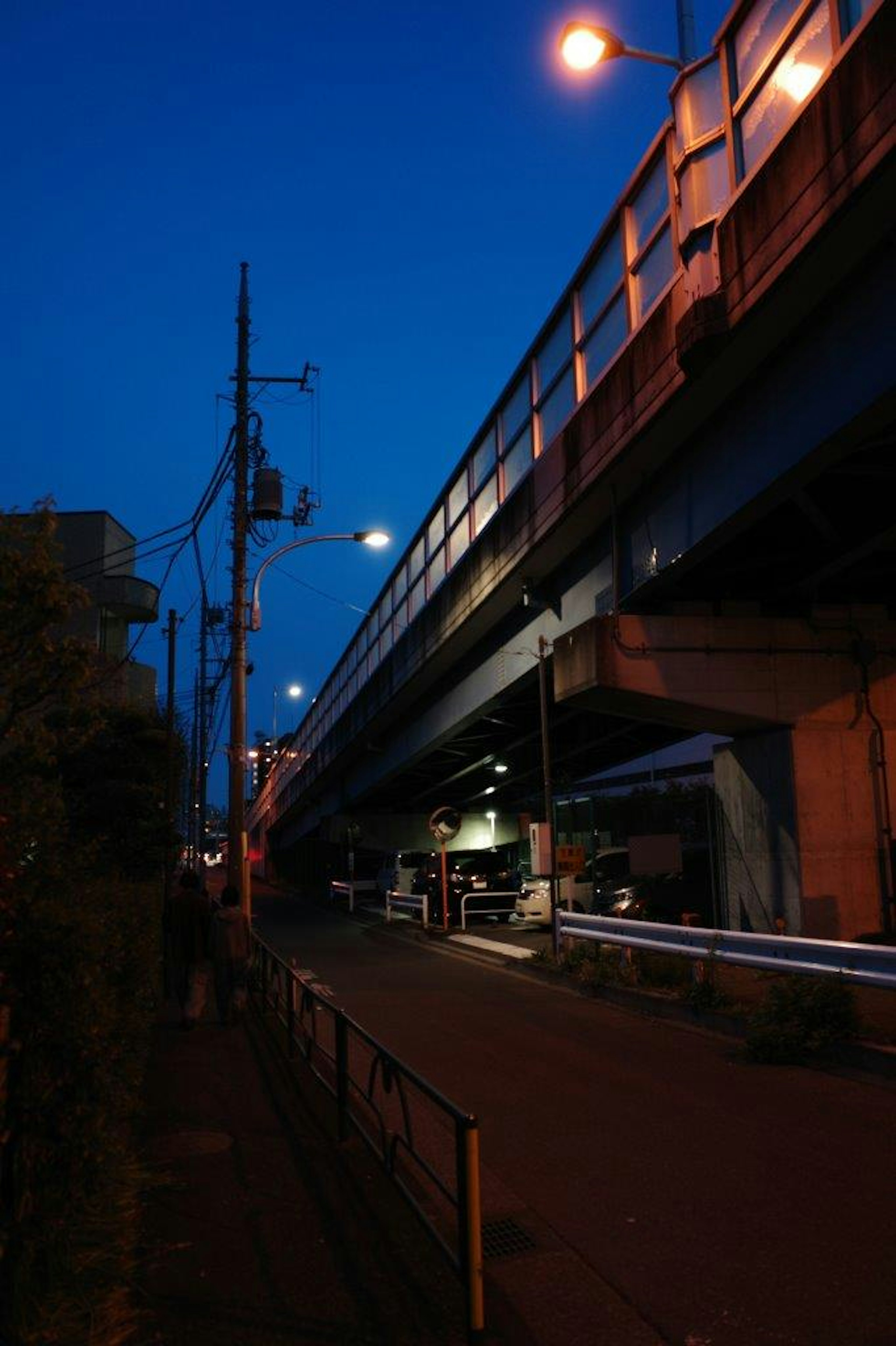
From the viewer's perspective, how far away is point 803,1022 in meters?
8.78

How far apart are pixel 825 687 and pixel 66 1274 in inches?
499

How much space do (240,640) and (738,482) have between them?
10450mm

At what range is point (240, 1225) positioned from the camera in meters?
5.19

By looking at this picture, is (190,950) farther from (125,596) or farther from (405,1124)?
(125,596)

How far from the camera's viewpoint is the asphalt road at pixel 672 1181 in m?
4.22

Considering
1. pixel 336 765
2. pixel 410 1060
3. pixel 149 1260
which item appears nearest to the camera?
pixel 149 1260

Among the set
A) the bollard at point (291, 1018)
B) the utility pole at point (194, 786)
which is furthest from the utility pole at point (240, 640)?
the utility pole at point (194, 786)

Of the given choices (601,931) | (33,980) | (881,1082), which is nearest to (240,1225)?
(33,980)

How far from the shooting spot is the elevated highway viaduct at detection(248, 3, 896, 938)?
9023 millimetres

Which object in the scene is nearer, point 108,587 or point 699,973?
point 699,973

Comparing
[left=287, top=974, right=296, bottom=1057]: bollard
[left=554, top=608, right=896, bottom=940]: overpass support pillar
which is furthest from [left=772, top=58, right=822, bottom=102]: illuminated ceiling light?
[left=287, top=974, right=296, bottom=1057]: bollard

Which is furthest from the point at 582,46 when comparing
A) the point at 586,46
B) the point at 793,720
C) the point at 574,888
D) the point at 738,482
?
the point at 574,888

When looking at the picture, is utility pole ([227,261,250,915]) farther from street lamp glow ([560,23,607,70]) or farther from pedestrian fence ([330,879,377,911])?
pedestrian fence ([330,879,377,911])

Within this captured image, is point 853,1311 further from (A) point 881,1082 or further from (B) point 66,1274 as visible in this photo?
(A) point 881,1082
